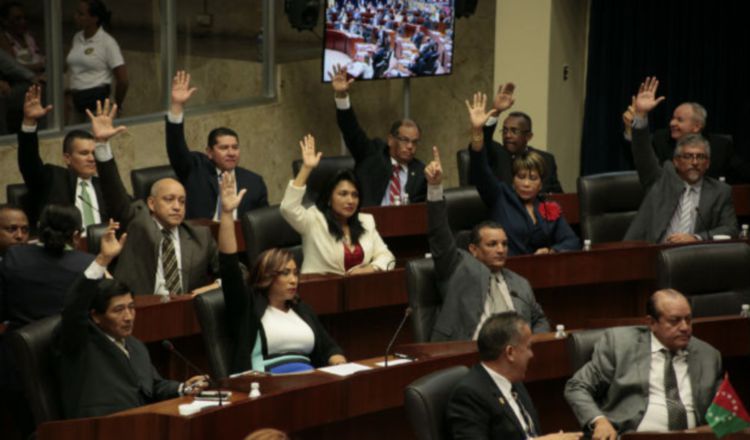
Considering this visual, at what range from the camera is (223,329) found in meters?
4.84

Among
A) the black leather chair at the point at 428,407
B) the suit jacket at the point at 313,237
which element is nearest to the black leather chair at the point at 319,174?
the suit jacket at the point at 313,237

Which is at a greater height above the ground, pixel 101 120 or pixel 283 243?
pixel 101 120

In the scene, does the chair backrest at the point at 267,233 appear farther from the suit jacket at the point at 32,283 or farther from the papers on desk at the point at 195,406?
the papers on desk at the point at 195,406

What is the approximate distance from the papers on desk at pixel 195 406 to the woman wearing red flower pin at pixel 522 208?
2273 mm

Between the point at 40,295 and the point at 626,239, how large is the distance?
283 cm

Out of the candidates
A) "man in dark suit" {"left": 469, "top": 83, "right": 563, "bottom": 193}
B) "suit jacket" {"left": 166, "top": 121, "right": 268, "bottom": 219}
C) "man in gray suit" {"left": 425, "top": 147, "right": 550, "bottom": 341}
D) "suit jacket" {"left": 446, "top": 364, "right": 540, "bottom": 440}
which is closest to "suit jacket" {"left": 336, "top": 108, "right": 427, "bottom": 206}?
"man in dark suit" {"left": 469, "top": 83, "right": 563, "bottom": 193}

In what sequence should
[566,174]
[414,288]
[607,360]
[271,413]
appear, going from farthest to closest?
1. [566,174]
2. [414,288]
3. [607,360]
4. [271,413]

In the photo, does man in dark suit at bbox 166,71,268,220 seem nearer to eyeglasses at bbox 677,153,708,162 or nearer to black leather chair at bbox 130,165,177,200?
black leather chair at bbox 130,165,177,200

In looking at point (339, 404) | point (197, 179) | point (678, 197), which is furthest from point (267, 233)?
point (678, 197)

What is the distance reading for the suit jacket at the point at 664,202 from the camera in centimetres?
650

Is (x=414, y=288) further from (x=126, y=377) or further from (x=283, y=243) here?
(x=126, y=377)

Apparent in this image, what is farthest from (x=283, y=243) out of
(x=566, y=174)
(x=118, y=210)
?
(x=566, y=174)

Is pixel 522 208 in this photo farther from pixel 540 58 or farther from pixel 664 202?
pixel 540 58

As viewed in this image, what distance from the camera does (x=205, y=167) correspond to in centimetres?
660
